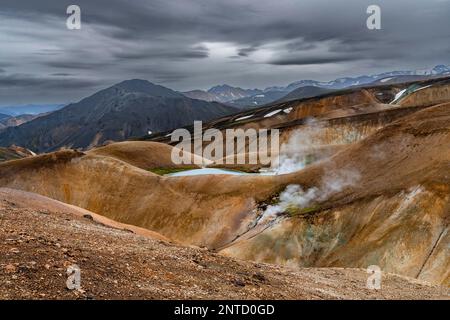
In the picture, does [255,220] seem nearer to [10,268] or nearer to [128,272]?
[128,272]

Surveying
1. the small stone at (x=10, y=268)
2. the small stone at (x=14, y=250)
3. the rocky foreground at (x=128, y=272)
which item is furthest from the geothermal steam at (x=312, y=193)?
the small stone at (x=10, y=268)

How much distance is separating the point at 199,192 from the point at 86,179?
30.1m

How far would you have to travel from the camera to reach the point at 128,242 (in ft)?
70.5

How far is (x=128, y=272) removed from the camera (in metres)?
16.3

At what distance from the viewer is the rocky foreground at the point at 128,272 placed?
14.1 metres

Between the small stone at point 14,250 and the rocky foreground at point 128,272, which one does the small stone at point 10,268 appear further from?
the small stone at point 14,250

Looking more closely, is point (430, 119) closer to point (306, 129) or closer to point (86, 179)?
point (86, 179)

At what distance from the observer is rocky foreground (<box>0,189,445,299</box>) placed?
14.1 m

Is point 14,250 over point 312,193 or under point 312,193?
over

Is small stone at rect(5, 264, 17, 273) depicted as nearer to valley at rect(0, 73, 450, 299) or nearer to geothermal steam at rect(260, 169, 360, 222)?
valley at rect(0, 73, 450, 299)

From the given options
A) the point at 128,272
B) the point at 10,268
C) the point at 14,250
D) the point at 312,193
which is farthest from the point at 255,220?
the point at 10,268

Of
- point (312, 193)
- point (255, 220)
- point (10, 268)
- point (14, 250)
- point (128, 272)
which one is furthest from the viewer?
point (255, 220)
